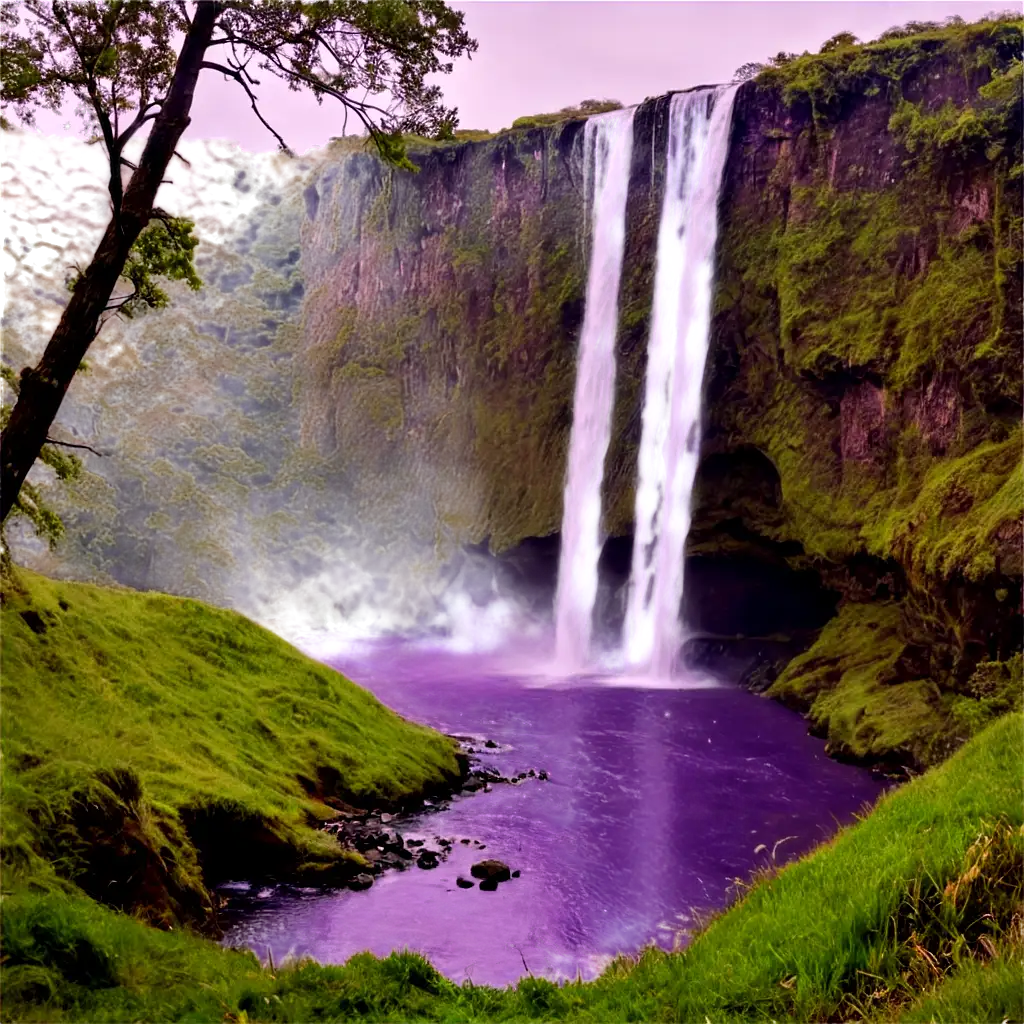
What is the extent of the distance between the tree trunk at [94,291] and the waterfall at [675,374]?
82.7ft

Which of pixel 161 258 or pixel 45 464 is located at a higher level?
pixel 161 258

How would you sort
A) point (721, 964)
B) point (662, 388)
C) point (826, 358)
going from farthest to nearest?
1. point (662, 388)
2. point (826, 358)
3. point (721, 964)

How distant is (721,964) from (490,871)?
744cm

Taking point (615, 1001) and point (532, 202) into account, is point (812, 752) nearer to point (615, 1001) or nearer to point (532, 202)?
point (615, 1001)

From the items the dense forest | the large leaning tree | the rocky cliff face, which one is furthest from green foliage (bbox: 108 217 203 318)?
the dense forest

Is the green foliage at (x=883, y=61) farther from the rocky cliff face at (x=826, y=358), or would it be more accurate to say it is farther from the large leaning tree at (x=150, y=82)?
the large leaning tree at (x=150, y=82)

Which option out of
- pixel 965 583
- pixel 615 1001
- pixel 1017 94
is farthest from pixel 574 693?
pixel 615 1001

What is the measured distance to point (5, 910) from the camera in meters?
6.00

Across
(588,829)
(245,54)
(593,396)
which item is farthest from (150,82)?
(593,396)

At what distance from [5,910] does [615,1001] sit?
3.86 metres

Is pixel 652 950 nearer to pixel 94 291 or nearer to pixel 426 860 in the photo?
pixel 94 291

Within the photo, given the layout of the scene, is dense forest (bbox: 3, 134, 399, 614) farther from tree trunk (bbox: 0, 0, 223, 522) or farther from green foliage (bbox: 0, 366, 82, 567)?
tree trunk (bbox: 0, 0, 223, 522)

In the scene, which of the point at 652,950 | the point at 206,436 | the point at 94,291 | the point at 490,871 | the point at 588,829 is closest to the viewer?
the point at 652,950

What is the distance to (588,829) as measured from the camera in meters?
15.6
